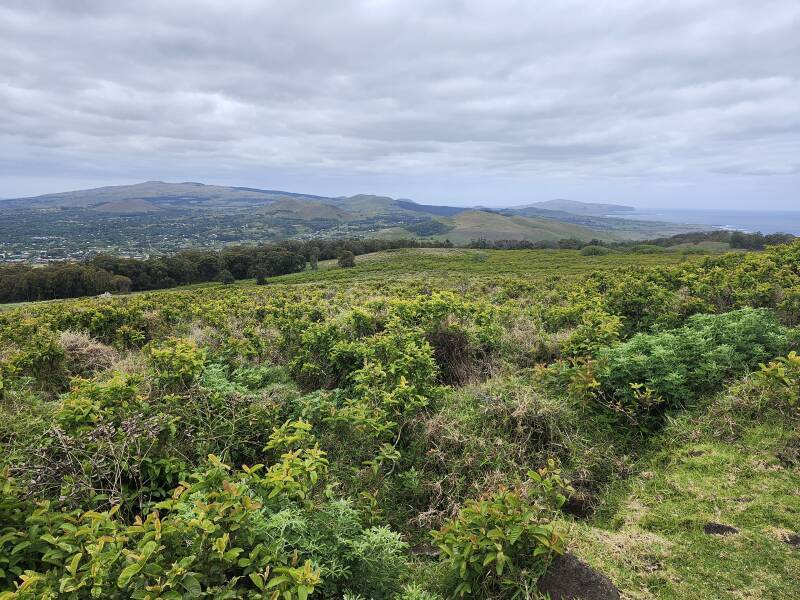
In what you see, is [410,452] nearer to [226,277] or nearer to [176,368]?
[176,368]

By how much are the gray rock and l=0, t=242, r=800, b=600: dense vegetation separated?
0.19m

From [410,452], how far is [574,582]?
2715mm

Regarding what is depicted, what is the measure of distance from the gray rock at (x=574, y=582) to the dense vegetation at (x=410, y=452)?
194 millimetres

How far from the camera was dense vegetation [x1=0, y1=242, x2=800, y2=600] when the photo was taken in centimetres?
314

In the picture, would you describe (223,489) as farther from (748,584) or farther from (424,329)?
(424,329)

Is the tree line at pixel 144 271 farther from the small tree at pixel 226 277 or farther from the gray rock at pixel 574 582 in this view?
the gray rock at pixel 574 582

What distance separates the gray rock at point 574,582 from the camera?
10.9 ft

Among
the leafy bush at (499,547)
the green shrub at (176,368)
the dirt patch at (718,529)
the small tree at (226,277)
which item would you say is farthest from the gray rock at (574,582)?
the small tree at (226,277)

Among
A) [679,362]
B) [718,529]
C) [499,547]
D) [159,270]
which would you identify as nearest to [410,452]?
[499,547]

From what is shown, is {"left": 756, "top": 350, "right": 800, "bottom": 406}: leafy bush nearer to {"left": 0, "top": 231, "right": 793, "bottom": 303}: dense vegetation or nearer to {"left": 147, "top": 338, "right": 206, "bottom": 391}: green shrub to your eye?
{"left": 147, "top": 338, "right": 206, "bottom": 391}: green shrub

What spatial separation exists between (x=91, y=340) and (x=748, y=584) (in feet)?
37.5

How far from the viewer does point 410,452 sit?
5.79 meters

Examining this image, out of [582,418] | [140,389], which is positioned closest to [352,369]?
[140,389]

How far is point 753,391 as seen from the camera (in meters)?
5.57
